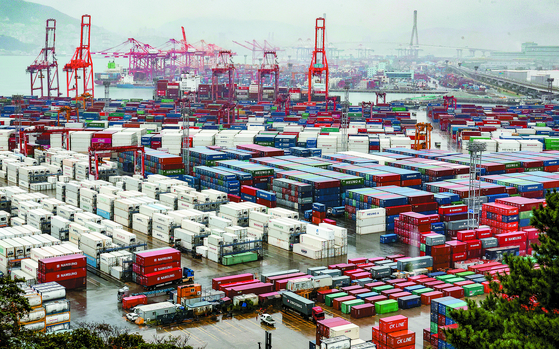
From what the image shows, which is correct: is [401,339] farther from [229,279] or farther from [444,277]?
[229,279]

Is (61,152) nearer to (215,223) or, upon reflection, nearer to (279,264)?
(215,223)

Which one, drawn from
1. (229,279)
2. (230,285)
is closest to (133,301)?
(230,285)

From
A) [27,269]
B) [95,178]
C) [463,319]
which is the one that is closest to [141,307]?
[27,269]

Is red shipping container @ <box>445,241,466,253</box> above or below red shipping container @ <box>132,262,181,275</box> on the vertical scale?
above

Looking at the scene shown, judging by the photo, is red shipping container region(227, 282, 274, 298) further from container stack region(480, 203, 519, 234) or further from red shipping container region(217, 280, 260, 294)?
container stack region(480, 203, 519, 234)

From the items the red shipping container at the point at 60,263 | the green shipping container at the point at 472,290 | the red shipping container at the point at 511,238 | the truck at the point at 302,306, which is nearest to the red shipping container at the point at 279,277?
the truck at the point at 302,306

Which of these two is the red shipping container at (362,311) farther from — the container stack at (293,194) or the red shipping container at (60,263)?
the container stack at (293,194)

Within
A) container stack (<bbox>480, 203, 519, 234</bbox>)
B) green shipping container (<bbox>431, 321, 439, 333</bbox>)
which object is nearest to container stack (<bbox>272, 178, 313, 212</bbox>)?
container stack (<bbox>480, 203, 519, 234</bbox>)
